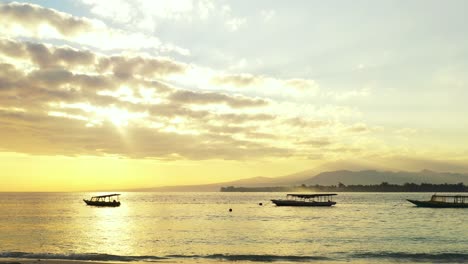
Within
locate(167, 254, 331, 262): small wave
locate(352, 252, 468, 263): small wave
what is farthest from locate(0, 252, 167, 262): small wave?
locate(352, 252, 468, 263): small wave

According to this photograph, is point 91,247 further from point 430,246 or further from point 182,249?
point 430,246

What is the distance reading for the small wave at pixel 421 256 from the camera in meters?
45.0

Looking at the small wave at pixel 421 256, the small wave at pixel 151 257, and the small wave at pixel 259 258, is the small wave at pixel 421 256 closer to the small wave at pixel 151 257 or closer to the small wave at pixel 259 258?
the small wave at pixel 259 258

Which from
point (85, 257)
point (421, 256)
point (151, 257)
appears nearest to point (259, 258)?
point (151, 257)

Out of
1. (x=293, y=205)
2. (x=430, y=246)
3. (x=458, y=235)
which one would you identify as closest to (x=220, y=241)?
(x=430, y=246)

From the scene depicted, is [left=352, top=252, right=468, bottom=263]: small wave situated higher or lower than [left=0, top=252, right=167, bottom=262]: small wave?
lower

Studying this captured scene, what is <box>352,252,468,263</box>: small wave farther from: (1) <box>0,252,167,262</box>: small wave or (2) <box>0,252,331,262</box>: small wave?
(1) <box>0,252,167,262</box>: small wave

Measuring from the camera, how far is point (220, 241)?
60656mm

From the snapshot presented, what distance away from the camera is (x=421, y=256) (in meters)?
47.6

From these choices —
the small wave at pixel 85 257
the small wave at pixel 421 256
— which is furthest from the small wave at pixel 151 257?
the small wave at pixel 421 256

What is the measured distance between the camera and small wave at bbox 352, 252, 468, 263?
4505 cm

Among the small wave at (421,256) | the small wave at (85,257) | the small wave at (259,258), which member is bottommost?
the small wave at (421,256)

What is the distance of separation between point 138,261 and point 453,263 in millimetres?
28889

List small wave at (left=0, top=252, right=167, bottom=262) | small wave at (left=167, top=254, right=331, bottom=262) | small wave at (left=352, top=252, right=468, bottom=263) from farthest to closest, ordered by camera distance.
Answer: small wave at (left=352, top=252, right=468, bottom=263), small wave at (left=167, top=254, right=331, bottom=262), small wave at (left=0, top=252, right=167, bottom=262)
